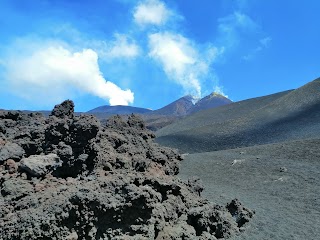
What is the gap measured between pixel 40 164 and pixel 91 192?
4.23 feet

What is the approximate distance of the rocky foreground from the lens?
4.57 meters

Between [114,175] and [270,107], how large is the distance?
78.0 feet

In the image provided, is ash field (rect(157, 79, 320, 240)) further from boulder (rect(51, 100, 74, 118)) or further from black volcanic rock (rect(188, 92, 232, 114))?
black volcanic rock (rect(188, 92, 232, 114))

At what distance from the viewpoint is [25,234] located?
4250mm

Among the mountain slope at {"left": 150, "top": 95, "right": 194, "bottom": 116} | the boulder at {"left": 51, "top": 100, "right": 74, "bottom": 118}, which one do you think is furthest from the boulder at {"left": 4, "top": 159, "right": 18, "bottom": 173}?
the mountain slope at {"left": 150, "top": 95, "right": 194, "bottom": 116}

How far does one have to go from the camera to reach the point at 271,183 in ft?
33.5

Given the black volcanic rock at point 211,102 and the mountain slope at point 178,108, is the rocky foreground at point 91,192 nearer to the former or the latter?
the black volcanic rock at point 211,102

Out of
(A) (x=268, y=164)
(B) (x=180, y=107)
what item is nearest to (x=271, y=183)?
(A) (x=268, y=164)

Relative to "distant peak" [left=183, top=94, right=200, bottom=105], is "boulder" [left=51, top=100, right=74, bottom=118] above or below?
below

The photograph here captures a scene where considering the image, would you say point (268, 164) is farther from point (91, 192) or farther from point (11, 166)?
point (11, 166)

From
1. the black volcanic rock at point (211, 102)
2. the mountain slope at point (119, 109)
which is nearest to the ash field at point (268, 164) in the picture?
the black volcanic rock at point (211, 102)

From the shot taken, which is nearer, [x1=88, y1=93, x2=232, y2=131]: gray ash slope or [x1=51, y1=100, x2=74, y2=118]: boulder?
[x1=51, y1=100, x2=74, y2=118]: boulder

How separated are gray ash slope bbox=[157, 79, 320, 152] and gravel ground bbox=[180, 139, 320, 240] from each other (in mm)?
5948

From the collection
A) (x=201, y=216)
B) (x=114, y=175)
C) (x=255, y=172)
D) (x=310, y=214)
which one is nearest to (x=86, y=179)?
(x=114, y=175)
